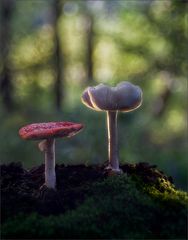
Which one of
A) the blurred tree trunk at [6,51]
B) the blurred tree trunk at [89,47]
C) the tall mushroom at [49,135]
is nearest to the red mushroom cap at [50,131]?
the tall mushroom at [49,135]

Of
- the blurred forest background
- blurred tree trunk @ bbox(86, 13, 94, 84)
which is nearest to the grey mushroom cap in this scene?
the blurred forest background

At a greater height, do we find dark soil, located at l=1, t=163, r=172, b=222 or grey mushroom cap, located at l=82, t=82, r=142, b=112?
grey mushroom cap, located at l=82, t=82, r=142, b=112

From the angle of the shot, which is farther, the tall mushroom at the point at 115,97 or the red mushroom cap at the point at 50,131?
the tall mushroom at the point at 115,97

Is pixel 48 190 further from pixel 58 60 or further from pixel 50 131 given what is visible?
pixel 58 60

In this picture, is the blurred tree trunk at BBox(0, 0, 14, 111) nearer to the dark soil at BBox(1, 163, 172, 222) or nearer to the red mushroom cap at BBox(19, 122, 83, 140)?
the dark soil at BBox(1, 163, 172, 222)

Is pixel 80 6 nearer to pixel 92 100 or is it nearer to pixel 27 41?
pixel 27 41

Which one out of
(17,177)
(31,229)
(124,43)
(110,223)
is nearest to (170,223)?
(110,223)

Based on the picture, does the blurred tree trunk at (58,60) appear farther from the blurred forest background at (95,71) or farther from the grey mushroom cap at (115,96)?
the grey mushroom cap at (115,96)
